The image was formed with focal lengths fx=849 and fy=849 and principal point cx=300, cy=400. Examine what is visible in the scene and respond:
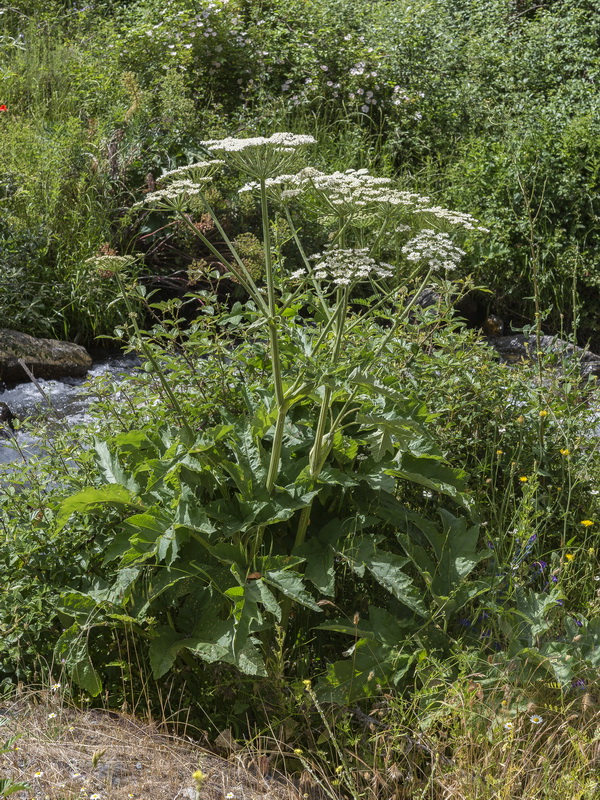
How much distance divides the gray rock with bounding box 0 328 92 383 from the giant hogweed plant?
10.9 feet

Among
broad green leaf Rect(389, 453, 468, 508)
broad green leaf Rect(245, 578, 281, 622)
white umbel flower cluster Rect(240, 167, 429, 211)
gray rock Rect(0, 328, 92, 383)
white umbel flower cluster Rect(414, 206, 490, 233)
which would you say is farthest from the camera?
gray rock Rect(0, 328, 92, 383)

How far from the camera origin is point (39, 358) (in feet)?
18.4

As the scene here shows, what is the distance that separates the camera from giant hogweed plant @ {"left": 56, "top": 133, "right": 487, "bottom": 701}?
2.10 m

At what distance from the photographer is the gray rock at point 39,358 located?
5523 millimetres

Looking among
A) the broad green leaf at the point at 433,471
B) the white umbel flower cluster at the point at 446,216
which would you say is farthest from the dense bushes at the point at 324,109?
the broad green leaf at the point at 433,471

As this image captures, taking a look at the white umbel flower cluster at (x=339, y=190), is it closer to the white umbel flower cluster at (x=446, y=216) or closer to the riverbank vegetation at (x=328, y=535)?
the riverbank vegetation at (x=328, y=535)

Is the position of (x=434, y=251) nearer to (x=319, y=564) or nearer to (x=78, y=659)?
(x=319, y=564)

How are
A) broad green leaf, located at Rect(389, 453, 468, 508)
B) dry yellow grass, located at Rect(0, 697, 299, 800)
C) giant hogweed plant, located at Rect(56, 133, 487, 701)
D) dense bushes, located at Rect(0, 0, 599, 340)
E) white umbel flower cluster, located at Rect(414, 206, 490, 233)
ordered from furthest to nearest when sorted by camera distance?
1. dense bushes, located at Rect(0, 0, 599, 340)
2. white umbel flower cluster, located at Rect(414, 206, 490, 233)
3. broad green leaf, located at Rect(389, 453, 468, 508)
4. giant hogweed plant, located at Rect(56, 133, 487, 701)
5. dry yellow grass, located at Rect(0, 697, 299, 800)

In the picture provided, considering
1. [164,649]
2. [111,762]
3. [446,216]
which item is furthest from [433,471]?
[111,762]

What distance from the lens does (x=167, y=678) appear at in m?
2.38

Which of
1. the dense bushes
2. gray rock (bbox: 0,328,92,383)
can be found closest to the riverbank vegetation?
the dense bushes

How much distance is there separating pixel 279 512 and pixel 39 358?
12.7ft

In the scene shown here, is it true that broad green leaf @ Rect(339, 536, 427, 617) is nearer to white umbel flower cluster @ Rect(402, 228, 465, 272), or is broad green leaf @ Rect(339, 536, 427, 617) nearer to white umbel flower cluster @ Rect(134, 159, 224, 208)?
white umbel flower cluster @ Rect(402, 228, 465, 272)

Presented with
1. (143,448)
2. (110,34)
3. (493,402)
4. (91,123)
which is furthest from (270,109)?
(143,448)
